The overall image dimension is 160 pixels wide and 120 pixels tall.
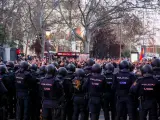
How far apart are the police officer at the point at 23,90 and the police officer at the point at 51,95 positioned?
120 cm

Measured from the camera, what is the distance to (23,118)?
12.1m

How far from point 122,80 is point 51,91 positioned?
6.74 feet

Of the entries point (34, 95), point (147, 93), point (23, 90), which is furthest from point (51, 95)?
point (147, 93)

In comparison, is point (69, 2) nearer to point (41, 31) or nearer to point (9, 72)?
point (41, 31)

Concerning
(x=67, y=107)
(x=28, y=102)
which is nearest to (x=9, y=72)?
(x=28, y=102)

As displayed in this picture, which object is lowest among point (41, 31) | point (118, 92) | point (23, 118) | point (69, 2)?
point (23, 118)

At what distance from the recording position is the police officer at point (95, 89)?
10930 mm

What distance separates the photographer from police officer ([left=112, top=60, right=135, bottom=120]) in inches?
433

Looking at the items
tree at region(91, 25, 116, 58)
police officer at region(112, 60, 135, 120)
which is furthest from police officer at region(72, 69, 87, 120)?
tree at region(91, 25, 116, 58)

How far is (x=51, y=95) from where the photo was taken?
10.6 meters

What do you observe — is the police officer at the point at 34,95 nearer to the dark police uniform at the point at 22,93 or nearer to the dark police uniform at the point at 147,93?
the dark police uniform at the point at 22,93

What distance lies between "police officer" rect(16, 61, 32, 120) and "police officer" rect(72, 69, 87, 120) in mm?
1482

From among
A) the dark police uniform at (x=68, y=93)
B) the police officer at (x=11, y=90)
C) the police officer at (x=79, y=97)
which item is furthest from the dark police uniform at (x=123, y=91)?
the police officer at (x=11, y=90)

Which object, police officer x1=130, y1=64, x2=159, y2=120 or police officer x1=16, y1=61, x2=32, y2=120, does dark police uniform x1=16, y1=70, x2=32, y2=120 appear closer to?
police officer x1=16, y1=61, x2=32, y2=120
